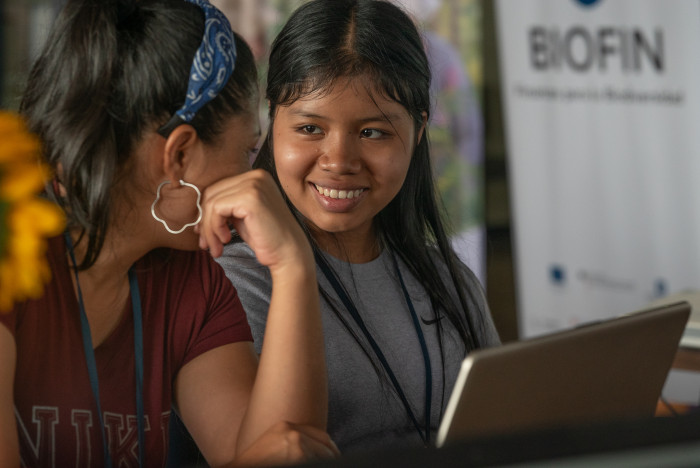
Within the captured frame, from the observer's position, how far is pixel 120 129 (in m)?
1.17

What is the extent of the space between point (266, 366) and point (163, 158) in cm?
34

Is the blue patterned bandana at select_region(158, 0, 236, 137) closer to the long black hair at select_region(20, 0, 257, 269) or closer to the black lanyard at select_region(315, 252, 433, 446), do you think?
the long black hair at select_region(20, 0, 257, 269)

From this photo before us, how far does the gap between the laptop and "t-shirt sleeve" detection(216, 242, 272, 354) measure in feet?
1.62

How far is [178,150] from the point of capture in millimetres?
1209

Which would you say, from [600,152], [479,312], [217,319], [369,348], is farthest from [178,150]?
[600,152]

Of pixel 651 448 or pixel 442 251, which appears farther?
pixel 442 251

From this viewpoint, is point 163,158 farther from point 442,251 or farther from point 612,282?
point 612,282

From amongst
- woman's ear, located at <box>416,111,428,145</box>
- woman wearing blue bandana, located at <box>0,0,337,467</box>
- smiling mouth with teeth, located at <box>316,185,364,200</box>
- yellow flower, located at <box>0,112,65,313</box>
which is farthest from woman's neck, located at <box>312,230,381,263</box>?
yellow flower, located at <box>0,112,65,313</box>

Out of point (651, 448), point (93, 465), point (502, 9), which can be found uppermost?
point (502, 9)

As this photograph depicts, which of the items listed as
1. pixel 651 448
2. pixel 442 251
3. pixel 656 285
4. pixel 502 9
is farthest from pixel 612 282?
pixel 651 448

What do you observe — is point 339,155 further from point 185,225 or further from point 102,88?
point 102,88

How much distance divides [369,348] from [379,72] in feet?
1.73

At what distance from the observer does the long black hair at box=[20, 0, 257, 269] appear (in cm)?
115

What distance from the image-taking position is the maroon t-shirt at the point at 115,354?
3.84ft
